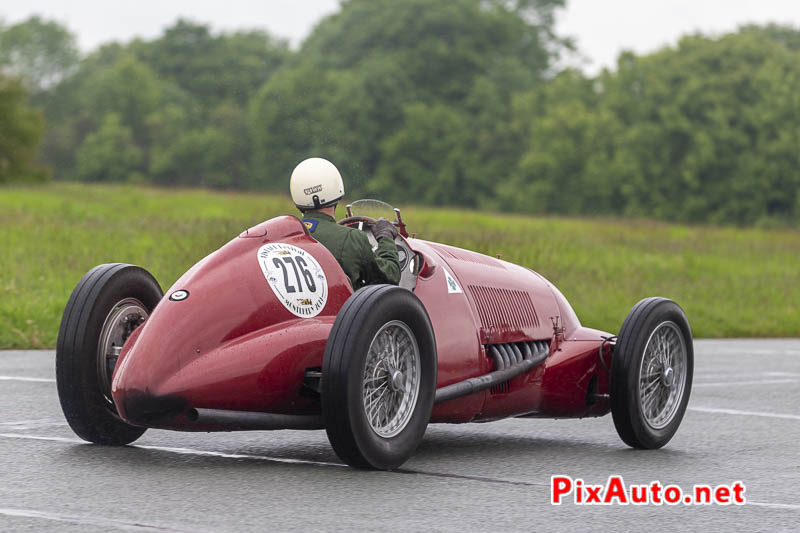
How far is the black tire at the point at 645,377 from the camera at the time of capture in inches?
313

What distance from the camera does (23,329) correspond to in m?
14.9

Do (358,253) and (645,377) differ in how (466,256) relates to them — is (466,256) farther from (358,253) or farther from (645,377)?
(645,377)

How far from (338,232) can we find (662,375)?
245 centimetres

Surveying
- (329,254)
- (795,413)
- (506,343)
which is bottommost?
(795,413)

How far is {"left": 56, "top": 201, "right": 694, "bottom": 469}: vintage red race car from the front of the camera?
6.34 m

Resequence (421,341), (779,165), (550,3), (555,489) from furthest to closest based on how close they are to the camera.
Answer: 1. (550,3)
2. (779,165)
3. (421,341)
4. (555,489)

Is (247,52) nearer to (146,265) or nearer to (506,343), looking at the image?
(146,265)

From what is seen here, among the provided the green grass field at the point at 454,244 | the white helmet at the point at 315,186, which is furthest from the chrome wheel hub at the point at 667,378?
the green grass field at the point at 454,244

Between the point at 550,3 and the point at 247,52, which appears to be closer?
the point at 550,3

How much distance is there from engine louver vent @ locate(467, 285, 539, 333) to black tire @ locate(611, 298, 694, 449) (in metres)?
0.60

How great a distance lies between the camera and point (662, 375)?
8289 millimetres

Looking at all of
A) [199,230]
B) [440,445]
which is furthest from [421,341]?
[199,230]

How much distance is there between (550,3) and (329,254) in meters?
90.3

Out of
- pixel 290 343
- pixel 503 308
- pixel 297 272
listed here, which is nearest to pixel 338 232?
pixel 297 272
